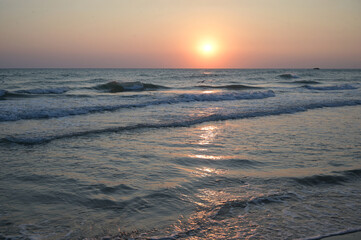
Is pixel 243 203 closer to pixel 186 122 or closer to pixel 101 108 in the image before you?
pixel 186 122

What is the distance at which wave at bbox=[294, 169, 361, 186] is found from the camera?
4598mm

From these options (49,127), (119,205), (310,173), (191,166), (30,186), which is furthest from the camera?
(49,127)

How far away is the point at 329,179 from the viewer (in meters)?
4.73

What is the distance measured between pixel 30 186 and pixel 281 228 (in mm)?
3537

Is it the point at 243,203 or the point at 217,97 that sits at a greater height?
the point at 217,97

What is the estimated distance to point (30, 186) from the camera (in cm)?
430

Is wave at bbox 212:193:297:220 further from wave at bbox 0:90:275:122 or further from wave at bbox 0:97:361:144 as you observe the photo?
wave at bbox 0:90:275:122

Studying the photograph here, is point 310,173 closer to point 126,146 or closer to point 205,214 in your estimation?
point 205,214

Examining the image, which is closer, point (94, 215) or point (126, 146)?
point (94, 215)

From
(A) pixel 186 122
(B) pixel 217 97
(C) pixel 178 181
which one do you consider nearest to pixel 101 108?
(A) pixel 186 122

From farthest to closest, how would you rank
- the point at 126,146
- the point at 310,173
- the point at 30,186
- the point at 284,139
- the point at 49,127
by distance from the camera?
1. the point at 49,127
2. the point at 284,139
3. the point at 126,146
4. the point at 310,173
5. the point at 30,186

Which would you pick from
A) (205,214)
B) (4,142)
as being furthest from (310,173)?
(4,142)

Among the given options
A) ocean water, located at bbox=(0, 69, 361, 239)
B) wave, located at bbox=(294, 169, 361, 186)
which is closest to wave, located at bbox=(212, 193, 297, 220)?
ocean water, located at bbox=(0, 69, 361, 239)

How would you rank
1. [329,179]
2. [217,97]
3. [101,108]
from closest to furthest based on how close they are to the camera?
1. [329,179]
2. [101,108]
3. [217,97]
